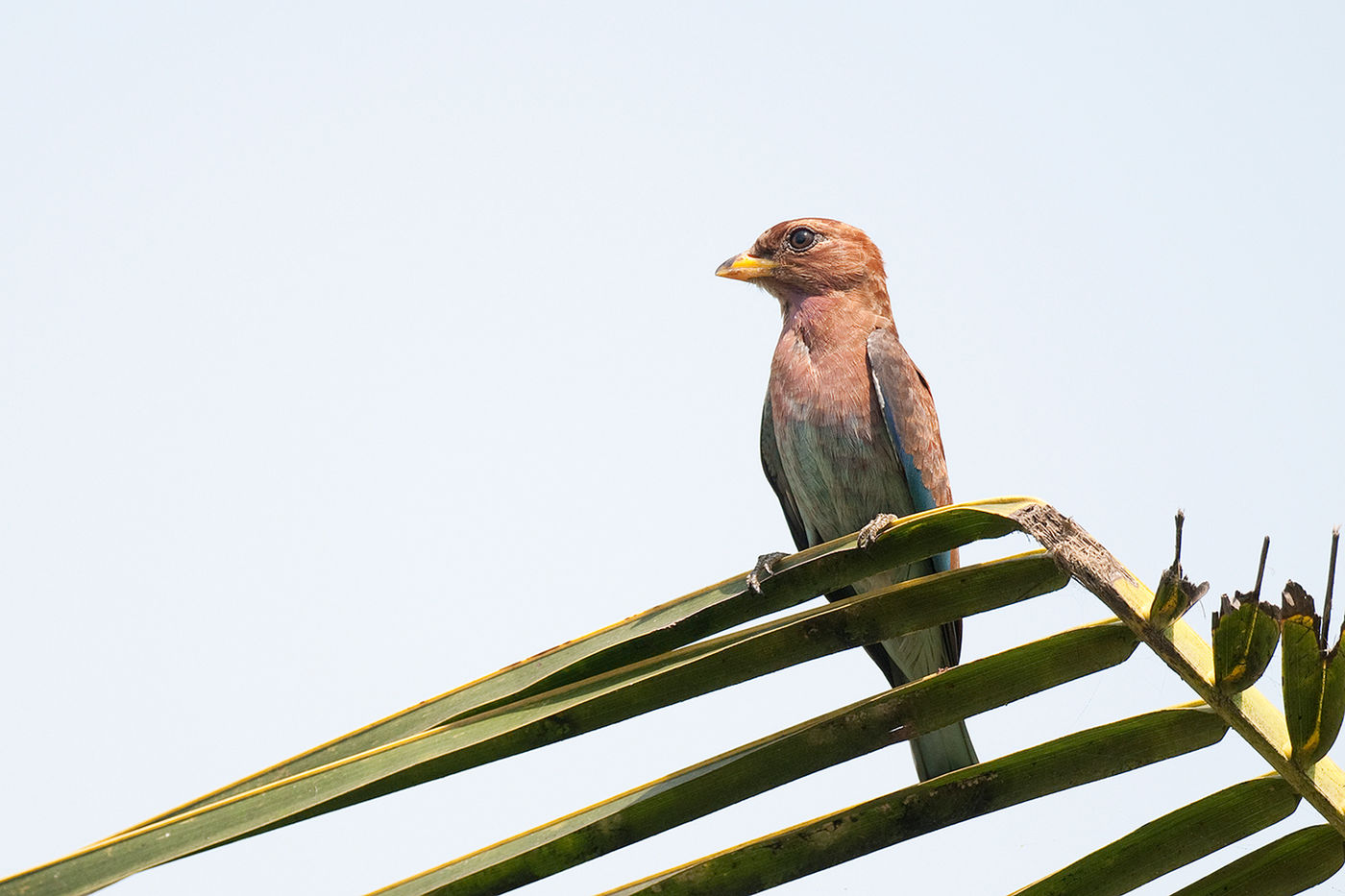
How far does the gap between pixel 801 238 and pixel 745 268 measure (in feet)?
1.09

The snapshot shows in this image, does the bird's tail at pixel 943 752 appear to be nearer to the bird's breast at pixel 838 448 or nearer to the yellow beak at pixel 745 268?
the bird's breast at pixel 838 448

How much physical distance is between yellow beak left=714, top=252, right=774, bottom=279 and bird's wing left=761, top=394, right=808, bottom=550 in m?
0.84

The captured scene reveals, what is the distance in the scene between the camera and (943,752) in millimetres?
4371

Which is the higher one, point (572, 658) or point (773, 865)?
point (572, 658)

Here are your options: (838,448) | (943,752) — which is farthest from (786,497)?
(943,752)

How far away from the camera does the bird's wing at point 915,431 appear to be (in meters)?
5.63

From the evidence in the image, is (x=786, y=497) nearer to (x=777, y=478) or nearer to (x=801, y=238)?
(x=777, y=478)

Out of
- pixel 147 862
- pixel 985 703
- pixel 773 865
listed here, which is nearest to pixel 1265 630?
pixel 985 703

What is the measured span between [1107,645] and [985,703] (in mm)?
242

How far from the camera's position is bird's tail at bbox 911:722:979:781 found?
14.3 feet

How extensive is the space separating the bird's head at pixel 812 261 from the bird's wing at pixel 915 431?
0.74 meters

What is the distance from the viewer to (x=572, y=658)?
7.81 ft

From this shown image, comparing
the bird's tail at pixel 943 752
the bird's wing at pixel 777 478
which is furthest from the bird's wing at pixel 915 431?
the bird's tail at pixel 943 752

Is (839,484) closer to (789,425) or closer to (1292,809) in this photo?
(789,425)
